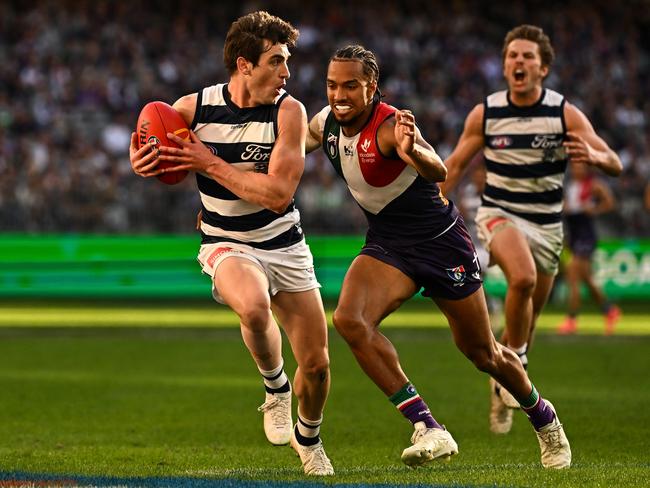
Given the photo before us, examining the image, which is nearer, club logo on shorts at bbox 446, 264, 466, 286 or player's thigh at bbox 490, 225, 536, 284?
club logo on shorts at bbox 446, 264, 466, 286

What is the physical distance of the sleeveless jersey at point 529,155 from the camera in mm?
8648

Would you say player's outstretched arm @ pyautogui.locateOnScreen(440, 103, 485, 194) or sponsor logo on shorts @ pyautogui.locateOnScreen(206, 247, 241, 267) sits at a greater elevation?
player's outstretched arm @ pyautogui.locateOnScreen(440, 103, 485, 194)

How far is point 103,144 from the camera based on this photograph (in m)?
22.6

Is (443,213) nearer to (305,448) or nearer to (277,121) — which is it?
(277,121)

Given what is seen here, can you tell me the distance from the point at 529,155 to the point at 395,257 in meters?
2.41

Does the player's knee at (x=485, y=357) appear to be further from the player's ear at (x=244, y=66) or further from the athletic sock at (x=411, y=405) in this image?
the player's ear at (x=244, y=66)

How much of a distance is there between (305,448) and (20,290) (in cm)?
1482

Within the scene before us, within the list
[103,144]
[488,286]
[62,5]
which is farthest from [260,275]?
[62,5]

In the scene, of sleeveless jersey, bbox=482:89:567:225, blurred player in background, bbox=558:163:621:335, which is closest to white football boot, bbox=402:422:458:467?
sleeveless jersey, bbox=482:89:567:225

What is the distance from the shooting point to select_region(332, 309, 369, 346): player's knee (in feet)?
20.8

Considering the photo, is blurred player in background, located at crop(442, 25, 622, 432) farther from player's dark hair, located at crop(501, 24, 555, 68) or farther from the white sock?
the white sock

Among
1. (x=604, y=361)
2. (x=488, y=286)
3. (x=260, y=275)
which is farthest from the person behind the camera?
(x=488, y=286)

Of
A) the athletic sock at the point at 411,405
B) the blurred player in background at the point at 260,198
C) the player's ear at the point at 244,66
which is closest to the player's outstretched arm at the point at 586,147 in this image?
the blurred player in background at the point at 260,198

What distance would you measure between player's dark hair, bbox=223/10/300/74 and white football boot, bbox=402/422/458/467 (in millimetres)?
2117
